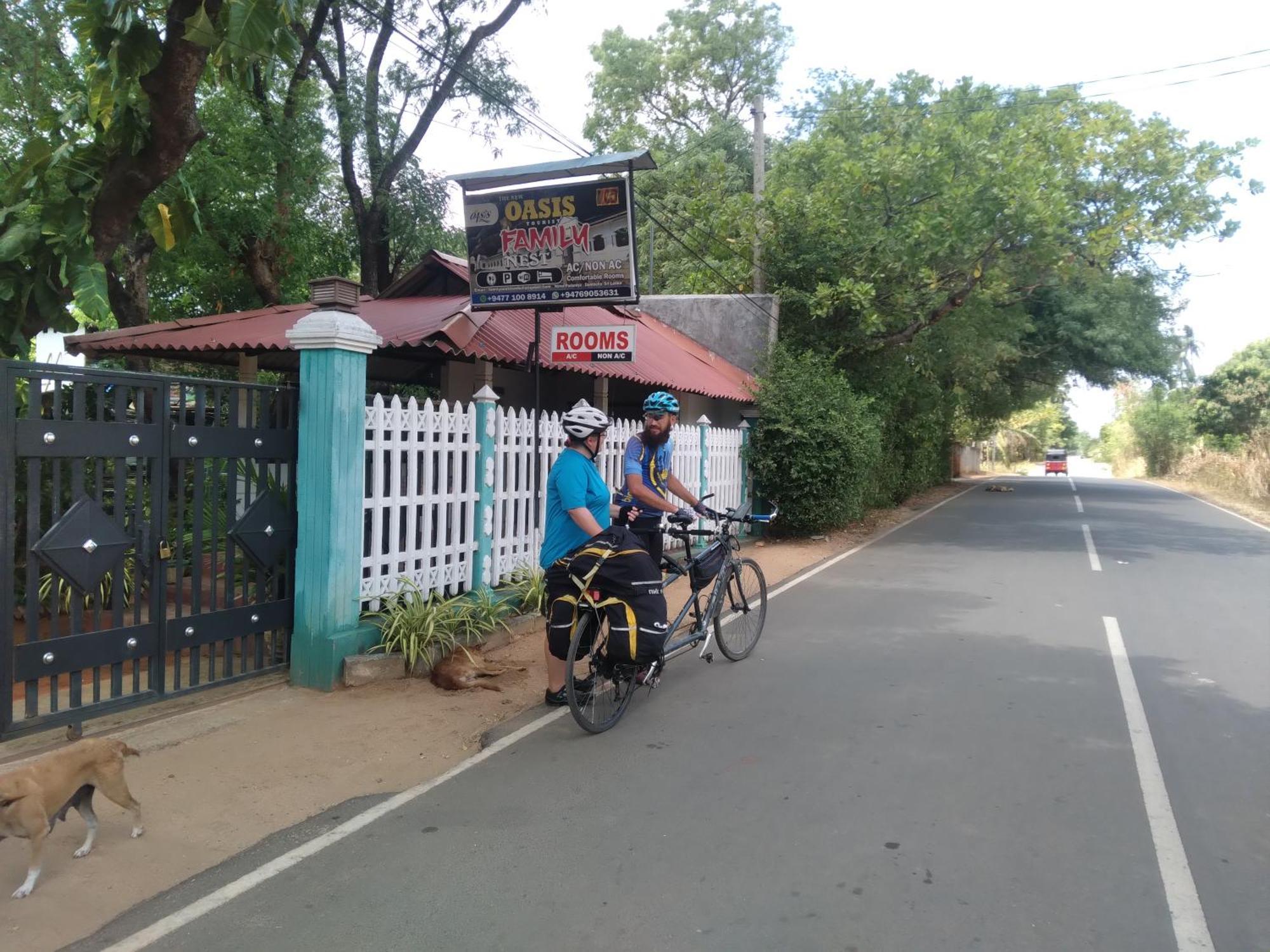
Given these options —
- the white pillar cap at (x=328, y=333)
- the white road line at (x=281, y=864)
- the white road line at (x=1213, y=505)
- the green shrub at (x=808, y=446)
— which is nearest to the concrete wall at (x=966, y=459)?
the white road line at (x=1213, y=505)

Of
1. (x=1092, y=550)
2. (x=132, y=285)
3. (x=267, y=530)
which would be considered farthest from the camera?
(x=1092, y=550)

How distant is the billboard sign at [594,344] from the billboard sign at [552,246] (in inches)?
29.8

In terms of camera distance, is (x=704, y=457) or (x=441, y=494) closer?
(x=441, y=494)

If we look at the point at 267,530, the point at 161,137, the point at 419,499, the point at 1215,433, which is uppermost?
the point at 161,137

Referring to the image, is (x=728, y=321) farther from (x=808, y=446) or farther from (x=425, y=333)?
(x=425, y=333)

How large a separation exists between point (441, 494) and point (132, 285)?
9514 millimetres

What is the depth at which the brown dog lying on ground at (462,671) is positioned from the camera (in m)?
6.05

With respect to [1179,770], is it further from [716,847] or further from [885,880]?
[716,847]

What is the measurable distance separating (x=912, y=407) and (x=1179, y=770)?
60.2 ft

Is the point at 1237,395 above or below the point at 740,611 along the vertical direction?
above

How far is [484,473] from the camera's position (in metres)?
7.52

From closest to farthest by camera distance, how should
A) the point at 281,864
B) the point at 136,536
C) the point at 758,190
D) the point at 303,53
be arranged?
the point at 281,864 < the point at 136,536 < the point at 303,53 < the point at 758,190

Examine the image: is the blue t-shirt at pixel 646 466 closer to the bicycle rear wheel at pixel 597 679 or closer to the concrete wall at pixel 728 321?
the bicycle rear wheel at pixel 597 679

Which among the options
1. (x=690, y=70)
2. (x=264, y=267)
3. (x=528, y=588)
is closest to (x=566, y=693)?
(x=528, y=588)
